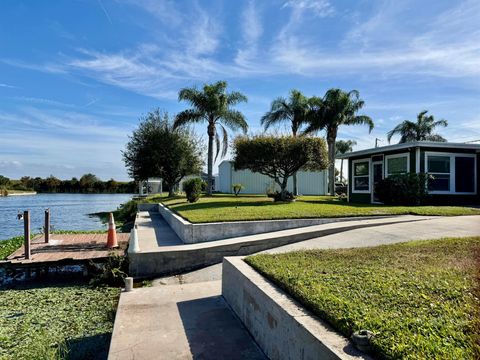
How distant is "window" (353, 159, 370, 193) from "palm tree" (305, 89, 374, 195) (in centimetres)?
770

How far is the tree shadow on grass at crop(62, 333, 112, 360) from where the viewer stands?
3937 millimetres

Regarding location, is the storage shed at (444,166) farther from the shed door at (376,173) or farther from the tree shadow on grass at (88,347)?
the tree shadow on grass at (88,347)

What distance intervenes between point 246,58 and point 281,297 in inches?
423

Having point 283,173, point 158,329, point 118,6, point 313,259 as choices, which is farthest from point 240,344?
point 283,173

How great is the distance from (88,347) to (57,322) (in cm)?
112

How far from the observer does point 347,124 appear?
92.9 ft

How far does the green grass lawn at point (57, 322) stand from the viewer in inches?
160

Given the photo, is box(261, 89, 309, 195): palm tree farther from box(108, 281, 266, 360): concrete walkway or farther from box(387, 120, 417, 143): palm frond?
box(108, 281, 266, 360): concrete walkway

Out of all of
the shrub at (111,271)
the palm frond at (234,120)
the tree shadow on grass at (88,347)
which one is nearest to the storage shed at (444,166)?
the palm frond at (234,120)

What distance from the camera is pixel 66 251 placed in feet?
28.0

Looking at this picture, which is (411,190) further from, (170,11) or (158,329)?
(158,329)

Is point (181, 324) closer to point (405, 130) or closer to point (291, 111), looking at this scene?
point (291, 111)

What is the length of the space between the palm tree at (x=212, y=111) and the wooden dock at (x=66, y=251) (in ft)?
42.2

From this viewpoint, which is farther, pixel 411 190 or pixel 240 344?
pixel 411 190
